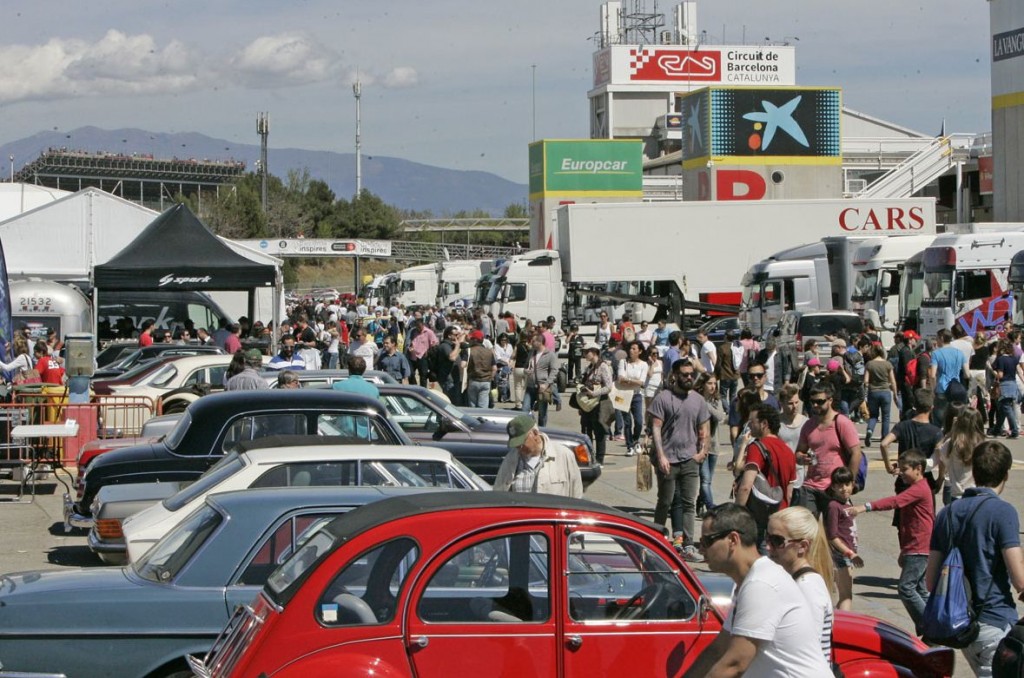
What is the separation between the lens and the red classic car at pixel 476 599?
A: 5.13m

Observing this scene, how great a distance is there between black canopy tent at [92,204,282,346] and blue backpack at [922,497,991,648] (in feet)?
62.1

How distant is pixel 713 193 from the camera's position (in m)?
66.2

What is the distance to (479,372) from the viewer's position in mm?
20438

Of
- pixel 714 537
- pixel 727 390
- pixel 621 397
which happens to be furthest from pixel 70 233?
pixel 714 537

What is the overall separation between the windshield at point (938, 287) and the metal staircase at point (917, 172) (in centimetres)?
3198

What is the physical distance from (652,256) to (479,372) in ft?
75.8

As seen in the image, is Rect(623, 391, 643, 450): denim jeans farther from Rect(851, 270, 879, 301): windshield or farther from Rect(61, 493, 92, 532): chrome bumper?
Rect(851, 270, 879, 301): windshield

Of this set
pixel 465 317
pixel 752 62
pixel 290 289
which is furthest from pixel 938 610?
pixel 752 62

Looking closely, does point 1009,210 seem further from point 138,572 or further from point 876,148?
point 138,572

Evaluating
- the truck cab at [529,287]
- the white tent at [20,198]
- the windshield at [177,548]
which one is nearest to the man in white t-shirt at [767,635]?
Result: the windshield at [177,548]

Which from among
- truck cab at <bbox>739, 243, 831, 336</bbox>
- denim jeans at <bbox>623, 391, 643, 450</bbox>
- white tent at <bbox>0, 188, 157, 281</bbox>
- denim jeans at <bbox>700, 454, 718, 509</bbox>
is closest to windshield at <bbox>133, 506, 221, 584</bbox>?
denim jeans at <bbox>700, 454, 718, 509</bbox>

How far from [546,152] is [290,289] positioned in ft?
70.8

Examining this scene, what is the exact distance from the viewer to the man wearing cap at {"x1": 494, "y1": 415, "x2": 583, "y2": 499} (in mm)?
8906

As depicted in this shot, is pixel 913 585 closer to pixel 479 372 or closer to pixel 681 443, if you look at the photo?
pixel 681 443
